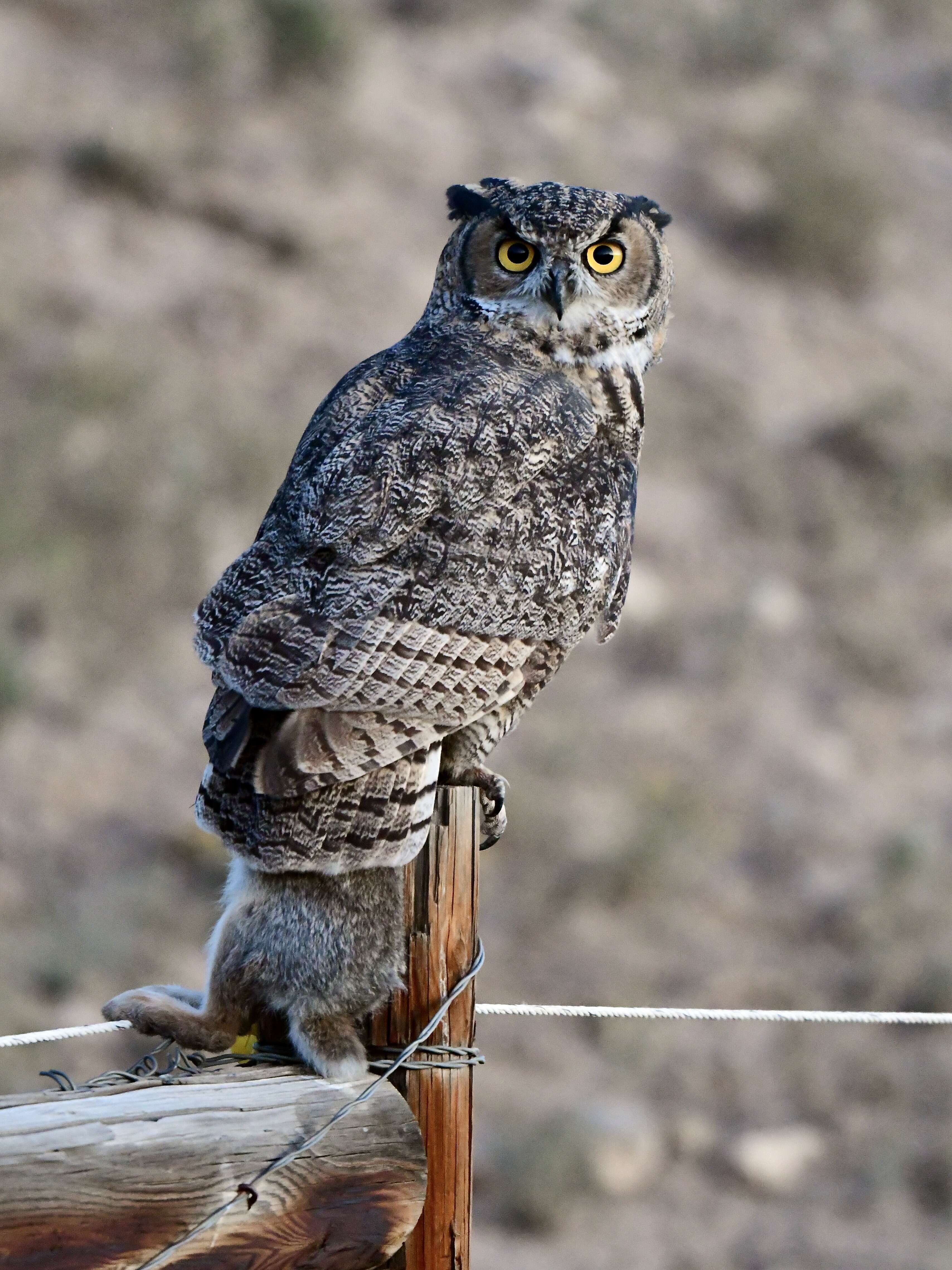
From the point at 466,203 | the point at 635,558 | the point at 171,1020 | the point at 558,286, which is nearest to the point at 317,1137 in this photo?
the point at 171,1020

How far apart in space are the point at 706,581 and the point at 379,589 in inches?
354

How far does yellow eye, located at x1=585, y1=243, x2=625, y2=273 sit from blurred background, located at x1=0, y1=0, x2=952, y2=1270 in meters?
5.14

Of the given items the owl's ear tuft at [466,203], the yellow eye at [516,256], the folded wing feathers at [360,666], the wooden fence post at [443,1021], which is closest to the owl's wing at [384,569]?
the folded wing feathers at [360,666]

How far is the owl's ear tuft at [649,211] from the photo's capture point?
3.71m

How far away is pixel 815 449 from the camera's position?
41.8 feet

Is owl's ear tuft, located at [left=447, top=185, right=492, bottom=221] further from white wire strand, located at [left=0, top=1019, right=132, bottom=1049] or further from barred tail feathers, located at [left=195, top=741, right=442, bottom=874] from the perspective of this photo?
white wire strand, located at [left=0, top=1019, right=132, bottom=1049]

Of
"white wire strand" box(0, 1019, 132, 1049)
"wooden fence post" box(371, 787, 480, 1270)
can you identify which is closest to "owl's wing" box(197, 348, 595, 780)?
"wooden fence post" box(371, 787, 480, 1270)

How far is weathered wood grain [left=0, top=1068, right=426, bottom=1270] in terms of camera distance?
1892mm

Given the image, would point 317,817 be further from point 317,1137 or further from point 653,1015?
point 653,1015

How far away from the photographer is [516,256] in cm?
360

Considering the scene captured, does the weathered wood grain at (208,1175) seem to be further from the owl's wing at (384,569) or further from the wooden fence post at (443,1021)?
the owl's wing at (384,569)

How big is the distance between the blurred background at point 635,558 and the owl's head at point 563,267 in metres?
5.05

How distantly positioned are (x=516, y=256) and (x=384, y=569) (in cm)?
116

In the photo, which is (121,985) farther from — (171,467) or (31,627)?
(171,467)
